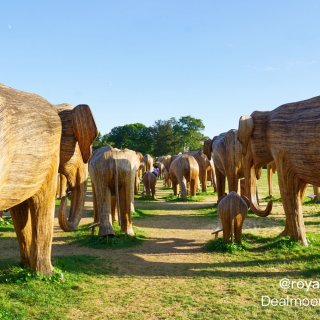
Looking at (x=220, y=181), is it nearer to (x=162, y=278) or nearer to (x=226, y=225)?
(x=226, y=225)

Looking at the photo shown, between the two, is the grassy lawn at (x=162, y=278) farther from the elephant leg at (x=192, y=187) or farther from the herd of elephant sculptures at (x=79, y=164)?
the elephant leg at (x=192, y=187)

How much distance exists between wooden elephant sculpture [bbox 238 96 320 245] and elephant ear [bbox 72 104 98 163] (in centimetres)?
325

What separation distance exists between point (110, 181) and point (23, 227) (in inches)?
99.6

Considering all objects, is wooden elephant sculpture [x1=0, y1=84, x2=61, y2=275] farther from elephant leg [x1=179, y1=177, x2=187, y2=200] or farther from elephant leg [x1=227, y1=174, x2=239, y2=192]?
elephant leg [x1=179, y1=177, x2=187, y2=200]

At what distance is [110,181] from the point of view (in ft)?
25.2

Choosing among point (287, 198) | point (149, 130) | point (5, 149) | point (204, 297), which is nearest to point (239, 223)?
point (287, 198)

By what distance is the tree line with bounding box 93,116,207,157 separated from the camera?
2343 inches

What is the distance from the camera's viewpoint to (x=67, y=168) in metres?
5.41

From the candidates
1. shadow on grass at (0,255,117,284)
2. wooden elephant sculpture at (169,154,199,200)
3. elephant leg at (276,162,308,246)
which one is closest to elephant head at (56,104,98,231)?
shadow on grass at (0,255,117,284)

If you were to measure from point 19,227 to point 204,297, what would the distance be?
8.98 feet

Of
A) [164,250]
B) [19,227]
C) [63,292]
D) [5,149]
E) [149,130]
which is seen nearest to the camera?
[5,149]

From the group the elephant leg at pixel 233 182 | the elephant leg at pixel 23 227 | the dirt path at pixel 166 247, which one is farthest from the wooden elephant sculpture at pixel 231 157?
the elephant leg at pixel 23 227

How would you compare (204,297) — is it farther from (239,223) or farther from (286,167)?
(286,167)

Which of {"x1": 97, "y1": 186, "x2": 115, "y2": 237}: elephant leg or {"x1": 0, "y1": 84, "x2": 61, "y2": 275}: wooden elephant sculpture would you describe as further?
{"x1": 97, "y1": 186, "x2": 115, "y2": 237}: elephant leg
